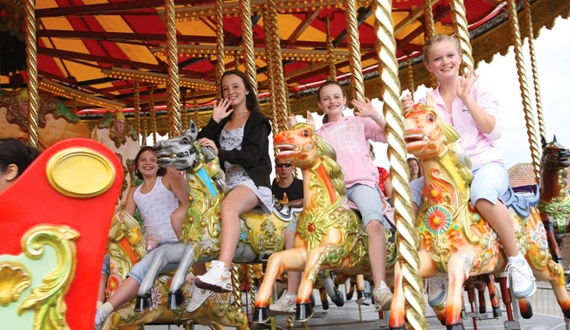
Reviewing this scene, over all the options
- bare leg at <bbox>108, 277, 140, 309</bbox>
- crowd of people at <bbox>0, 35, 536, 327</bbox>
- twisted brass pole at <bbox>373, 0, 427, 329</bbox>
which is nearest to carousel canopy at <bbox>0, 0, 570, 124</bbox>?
crowd of people at <bbox>0, 35, 536, 327</bbox>

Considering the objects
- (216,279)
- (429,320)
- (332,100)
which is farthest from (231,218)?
(429,320)

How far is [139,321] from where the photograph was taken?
3568 millimetres

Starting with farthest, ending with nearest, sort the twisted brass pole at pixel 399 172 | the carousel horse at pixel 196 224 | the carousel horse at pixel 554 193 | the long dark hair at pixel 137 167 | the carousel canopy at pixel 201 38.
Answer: the carousel canopy at pixel 201 38 < the carousel horse at pixel 554 193 < the long dark hair at pixel 137 167 < the carousel horse at pixel 196 224 < the twisted brass pole at pixel 399 172

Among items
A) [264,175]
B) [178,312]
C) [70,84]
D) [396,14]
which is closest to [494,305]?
[264,175]

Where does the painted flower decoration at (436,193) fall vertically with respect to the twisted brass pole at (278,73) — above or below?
below

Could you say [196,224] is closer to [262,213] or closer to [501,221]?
[262,213]

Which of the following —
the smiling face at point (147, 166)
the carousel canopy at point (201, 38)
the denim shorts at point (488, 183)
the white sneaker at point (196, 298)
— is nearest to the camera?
the denim shorts at point (488, 183)

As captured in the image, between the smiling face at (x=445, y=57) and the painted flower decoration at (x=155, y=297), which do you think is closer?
the smiling face at (x=445, y=57)

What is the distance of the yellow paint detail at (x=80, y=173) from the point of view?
1.38 metres

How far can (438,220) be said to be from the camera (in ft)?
9.12

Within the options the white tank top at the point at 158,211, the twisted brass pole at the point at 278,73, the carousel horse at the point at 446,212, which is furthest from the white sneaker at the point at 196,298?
the twisted brass pole at the point at 278,73

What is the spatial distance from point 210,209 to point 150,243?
91cm

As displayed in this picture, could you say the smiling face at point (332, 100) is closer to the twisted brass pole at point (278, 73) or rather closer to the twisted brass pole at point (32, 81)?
the twisted brass pole at point (278, 73)

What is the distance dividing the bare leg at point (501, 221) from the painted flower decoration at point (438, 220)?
16cm
